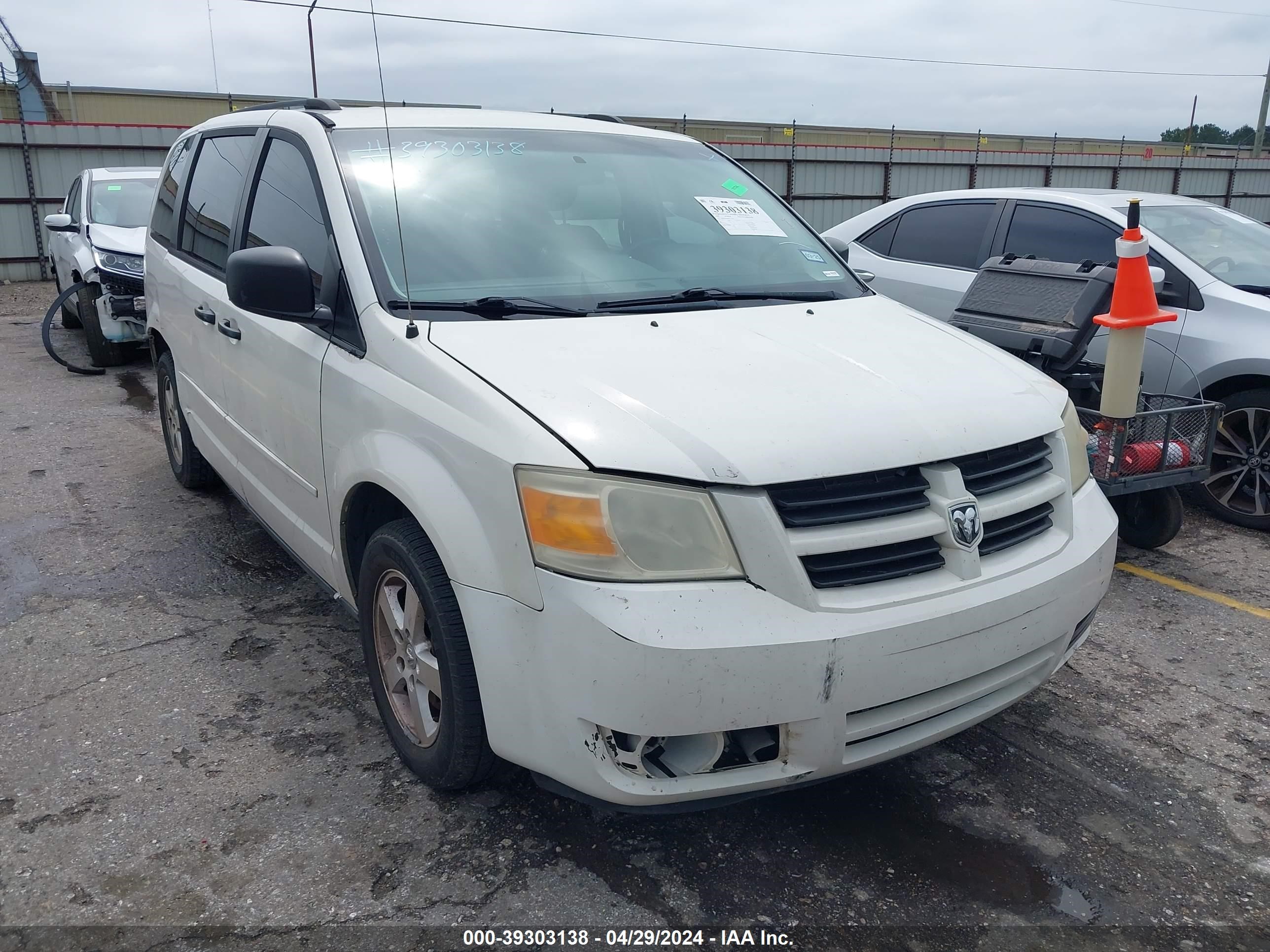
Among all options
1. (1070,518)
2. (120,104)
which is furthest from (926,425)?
(120,104)

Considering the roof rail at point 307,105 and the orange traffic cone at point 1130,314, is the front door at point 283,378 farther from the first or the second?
the orange traffic cone at point 1130,314

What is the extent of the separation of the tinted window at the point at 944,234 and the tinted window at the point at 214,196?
4368 mm

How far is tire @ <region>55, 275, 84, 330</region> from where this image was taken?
10828 millimetres

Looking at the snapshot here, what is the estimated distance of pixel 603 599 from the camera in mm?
2047

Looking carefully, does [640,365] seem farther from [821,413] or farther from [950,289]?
[950,289]

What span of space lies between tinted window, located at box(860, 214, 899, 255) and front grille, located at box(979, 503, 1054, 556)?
471cm

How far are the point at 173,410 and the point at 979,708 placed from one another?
4.48 metres

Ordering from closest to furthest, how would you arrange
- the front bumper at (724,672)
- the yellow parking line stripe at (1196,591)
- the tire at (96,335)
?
the front bumper at (724,672), the yellow parking line stripe at (1196,591), the tire at (96,335)

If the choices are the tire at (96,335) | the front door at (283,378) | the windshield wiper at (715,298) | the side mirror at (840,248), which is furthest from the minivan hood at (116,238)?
the windshield wiper at (715,298)

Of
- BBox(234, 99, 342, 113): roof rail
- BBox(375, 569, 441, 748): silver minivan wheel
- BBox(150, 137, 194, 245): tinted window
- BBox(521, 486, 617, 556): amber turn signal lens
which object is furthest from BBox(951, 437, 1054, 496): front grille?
BBox(150, 137, 194, 245): tinted window

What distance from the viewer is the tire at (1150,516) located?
15.1ft

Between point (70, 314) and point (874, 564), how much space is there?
1142 cm

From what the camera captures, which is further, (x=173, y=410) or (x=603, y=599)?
(x=173, y=410)

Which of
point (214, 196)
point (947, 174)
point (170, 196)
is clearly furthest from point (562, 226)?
point (947, 174)
